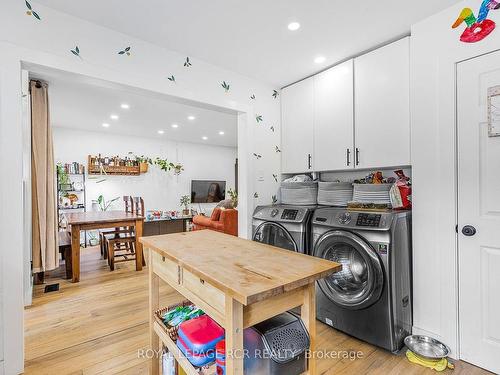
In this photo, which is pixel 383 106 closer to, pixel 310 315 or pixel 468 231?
pixel 468 231

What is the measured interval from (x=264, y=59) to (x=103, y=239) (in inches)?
156

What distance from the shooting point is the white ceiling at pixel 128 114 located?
3410 millimetres

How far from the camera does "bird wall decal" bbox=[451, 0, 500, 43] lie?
1.62 meters

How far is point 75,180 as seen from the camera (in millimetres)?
5680

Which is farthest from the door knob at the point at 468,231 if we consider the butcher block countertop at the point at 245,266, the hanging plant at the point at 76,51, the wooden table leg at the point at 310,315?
the hanging plant at the point at 76,51

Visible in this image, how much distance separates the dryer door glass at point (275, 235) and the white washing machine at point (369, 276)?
0.33 metres

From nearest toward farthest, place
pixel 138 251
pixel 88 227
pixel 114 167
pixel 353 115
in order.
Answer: pixel 353 115
pixel 88 227
pixel 138 251
pixel 114 167

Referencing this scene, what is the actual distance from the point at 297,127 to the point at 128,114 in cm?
319

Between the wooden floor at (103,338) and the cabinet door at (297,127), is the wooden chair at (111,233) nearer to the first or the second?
the wooden floor at (103,338)

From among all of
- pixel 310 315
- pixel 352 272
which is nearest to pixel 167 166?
pixel 352 272

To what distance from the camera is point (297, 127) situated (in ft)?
9.60

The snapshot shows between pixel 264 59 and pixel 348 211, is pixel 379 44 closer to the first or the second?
pixel 264 59

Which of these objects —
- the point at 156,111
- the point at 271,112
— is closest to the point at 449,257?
the point at 271,112

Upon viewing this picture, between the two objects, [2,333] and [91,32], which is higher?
[91,32]
